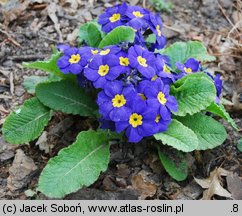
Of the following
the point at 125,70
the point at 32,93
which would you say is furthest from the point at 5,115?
the point at 125,70

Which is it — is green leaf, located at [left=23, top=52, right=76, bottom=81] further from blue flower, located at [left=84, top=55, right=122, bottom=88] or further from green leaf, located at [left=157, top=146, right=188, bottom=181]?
green leaf, located at [left=157, top=146, right=188, bottom=181]

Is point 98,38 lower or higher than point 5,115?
higher

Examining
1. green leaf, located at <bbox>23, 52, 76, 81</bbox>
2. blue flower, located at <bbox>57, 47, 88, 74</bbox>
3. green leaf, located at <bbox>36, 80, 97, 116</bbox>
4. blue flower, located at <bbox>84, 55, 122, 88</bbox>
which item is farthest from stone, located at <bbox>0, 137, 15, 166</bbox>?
blue flower, located at <bbox>84, 55, 122, 88</bbox>

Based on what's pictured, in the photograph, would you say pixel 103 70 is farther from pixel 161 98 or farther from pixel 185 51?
pixel 185 51

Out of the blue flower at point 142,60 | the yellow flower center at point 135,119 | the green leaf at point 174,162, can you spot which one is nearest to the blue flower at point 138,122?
the yellow flower center at point 135,119

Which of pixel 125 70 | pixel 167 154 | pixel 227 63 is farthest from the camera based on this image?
pixel 227 63
